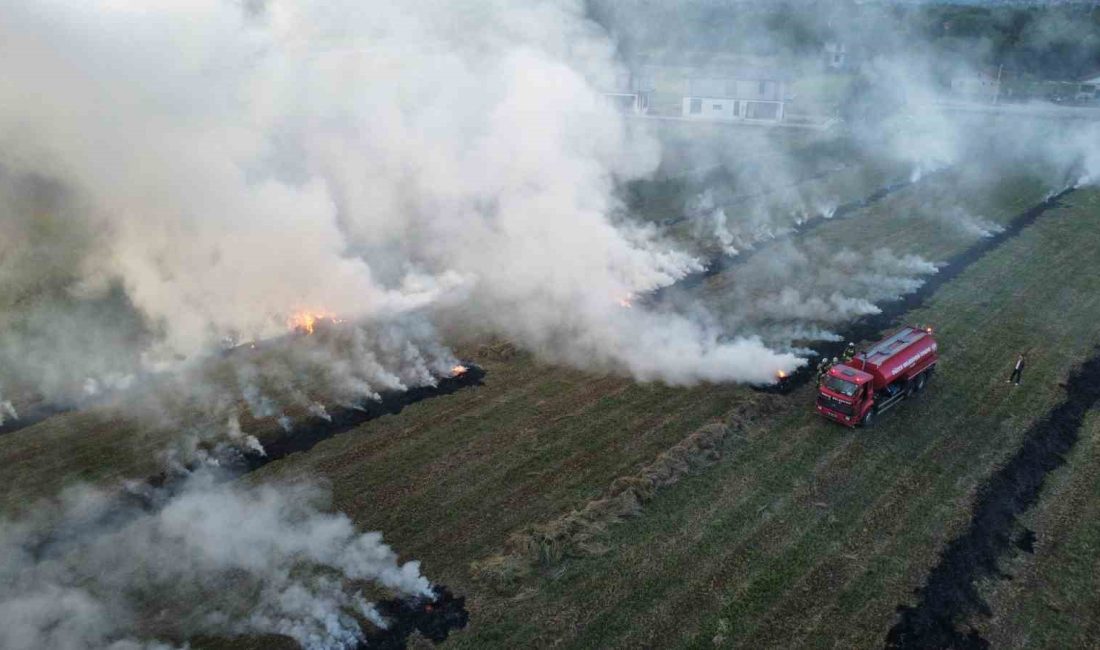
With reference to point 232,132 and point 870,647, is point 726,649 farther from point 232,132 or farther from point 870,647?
point 232,132

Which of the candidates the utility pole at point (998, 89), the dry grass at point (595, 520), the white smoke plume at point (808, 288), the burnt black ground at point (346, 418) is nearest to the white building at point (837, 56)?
the utility pole at point (998, 89)

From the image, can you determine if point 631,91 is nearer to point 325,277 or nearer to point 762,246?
point 762,246

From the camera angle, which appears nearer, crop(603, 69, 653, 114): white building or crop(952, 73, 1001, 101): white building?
crop(603, 69, 653, 114): white building

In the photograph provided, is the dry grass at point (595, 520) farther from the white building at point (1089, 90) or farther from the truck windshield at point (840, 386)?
the white building at point (1089, 90)

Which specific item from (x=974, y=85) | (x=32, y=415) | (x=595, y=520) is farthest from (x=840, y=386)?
(x=974, y=85)

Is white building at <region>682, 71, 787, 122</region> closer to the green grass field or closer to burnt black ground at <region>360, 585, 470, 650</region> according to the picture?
the green grass field

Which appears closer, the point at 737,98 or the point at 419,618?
the point at 419,618

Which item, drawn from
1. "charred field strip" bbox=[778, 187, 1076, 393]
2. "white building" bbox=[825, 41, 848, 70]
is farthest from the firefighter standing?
"white building" bbox=[825, 41, 848, 70]
